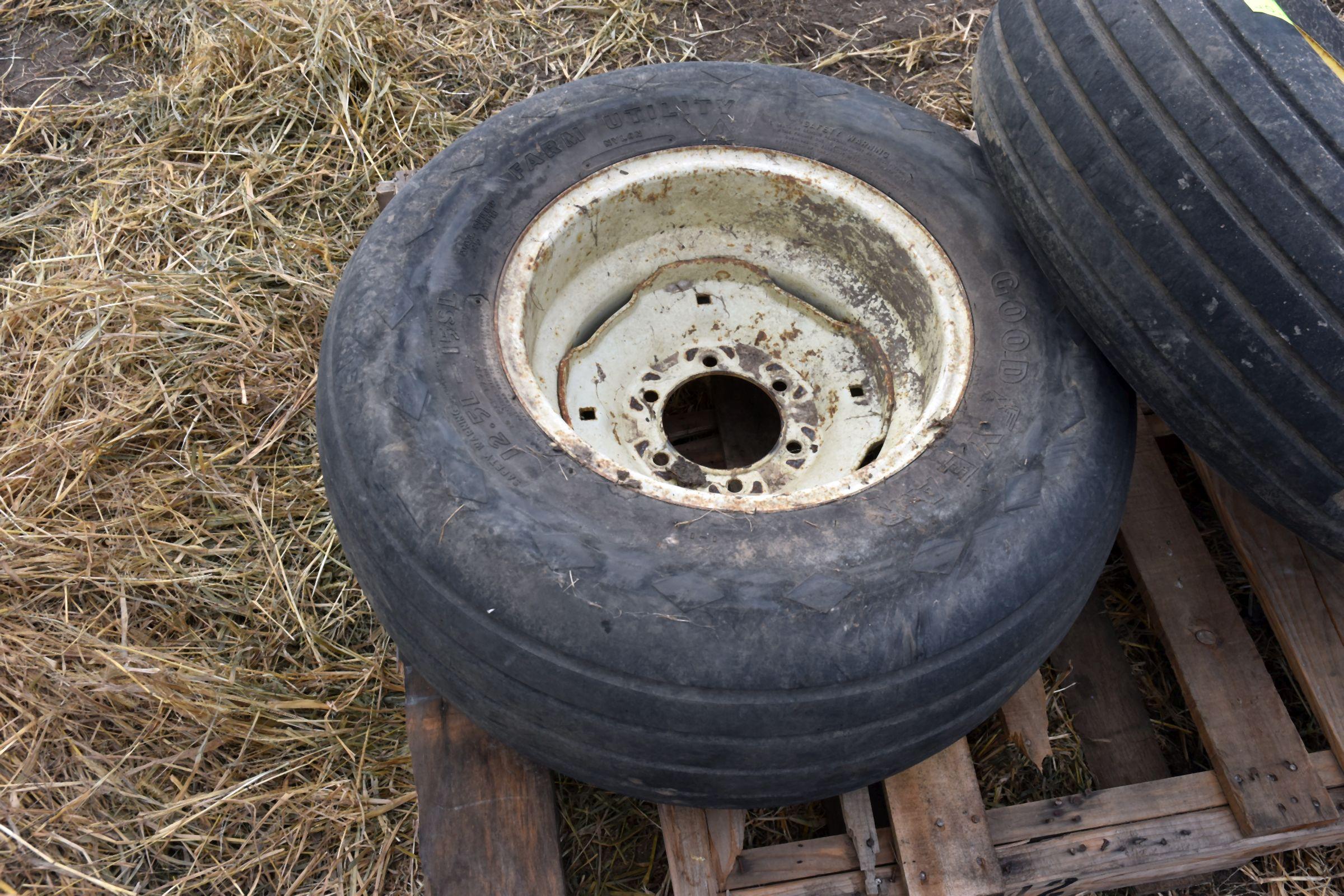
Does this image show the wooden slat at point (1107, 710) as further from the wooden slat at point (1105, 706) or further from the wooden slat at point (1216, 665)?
the wooden slat at point (1216, 665)

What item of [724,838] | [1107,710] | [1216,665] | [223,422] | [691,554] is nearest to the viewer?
[691,554]

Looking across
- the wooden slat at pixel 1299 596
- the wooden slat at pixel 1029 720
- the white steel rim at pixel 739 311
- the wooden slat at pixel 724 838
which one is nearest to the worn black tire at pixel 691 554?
the white steel rim at pixel 739 311

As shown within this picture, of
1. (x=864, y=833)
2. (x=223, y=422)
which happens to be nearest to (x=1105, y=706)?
(x=864, y=833)

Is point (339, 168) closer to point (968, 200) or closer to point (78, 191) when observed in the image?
point (78, 191)

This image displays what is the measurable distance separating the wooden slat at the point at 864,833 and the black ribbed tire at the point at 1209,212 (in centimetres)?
92

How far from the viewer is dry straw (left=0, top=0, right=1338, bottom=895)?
2.04m

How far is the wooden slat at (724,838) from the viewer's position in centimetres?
176

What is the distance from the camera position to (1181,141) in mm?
1513

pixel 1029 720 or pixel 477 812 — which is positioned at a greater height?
pixel 1029 720

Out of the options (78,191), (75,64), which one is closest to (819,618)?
(78,191)

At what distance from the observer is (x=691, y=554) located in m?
1.48

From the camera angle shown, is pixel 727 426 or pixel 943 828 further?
pixel 727 426

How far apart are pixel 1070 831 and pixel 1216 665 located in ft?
1.74

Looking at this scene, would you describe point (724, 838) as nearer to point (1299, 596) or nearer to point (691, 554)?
point (691, 554)
